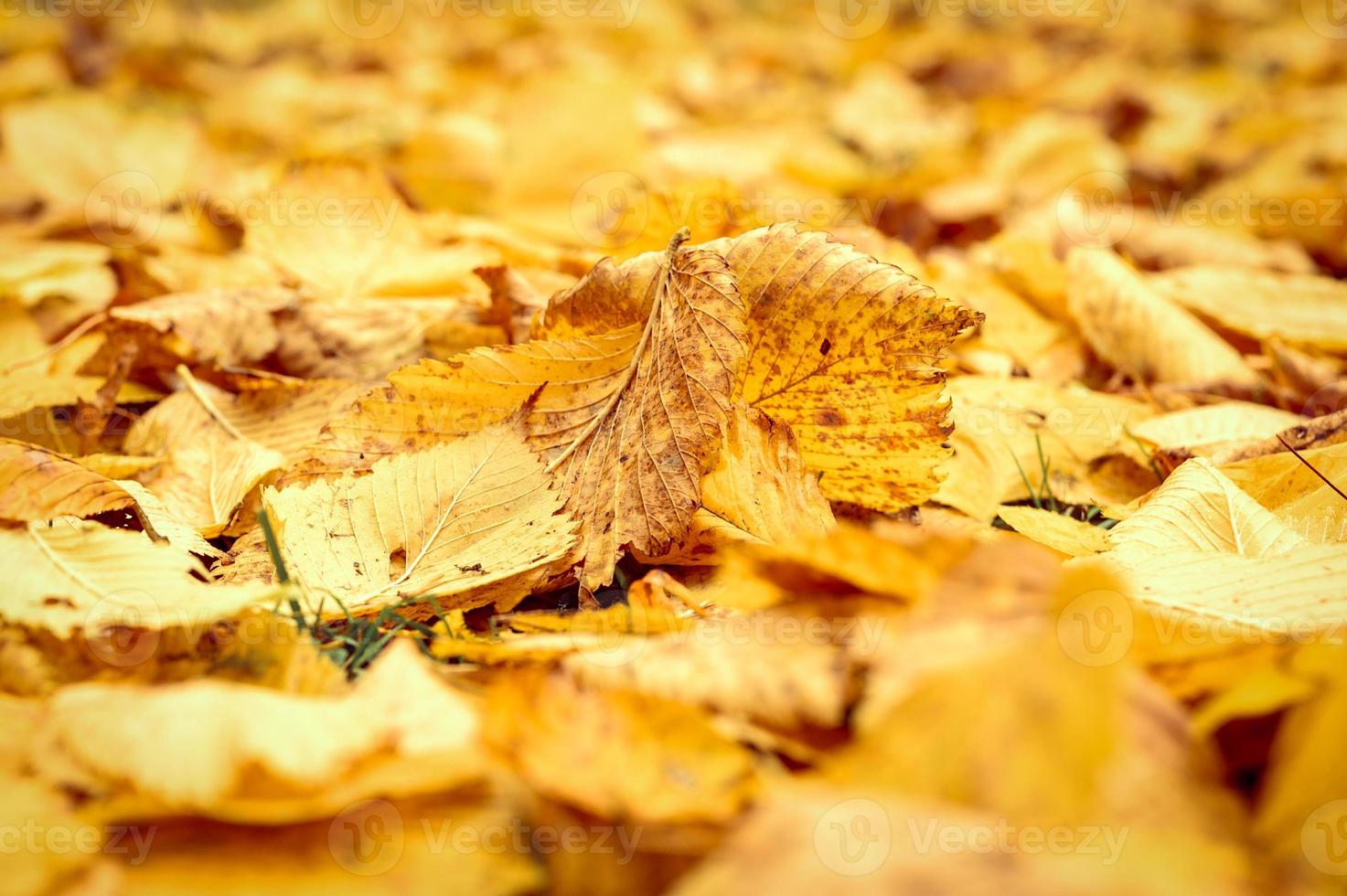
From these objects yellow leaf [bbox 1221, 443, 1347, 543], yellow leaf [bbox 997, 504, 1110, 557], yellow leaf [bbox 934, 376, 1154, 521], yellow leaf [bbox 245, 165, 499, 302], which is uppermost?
yellow leaf [bbox 245, 165, 499, 302]

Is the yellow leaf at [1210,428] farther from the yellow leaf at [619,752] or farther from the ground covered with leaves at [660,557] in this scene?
the yellow leaf at [619,752]

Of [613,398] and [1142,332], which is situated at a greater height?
[613,398]

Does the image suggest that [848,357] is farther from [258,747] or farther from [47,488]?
[47,488]

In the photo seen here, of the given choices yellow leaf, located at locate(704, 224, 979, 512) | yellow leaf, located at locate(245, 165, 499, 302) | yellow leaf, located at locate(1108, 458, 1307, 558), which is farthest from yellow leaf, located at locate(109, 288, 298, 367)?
yellow leaf, located at locate(1108, 458, 1307, 558)

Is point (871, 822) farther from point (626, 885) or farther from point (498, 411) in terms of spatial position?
point (498, 411)

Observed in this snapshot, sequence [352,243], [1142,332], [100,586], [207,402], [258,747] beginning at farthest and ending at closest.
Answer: [352,243], [1142,332], [207,402], [100,586], [258,747]

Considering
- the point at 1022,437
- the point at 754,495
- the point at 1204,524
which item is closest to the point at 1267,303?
the point at 1022,437

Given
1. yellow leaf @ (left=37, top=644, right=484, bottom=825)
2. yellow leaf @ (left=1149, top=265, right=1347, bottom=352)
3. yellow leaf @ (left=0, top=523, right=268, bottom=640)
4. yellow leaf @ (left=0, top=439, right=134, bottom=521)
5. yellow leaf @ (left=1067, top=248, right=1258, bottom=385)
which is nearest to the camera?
yellow leaf @ (left=37, top=644, right=484, bottom=825)

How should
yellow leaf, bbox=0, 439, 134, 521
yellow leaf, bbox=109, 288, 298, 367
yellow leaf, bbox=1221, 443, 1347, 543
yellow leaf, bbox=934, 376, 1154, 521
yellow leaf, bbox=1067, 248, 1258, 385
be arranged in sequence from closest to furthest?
yellow leaf, bbox=0, 439, 134, 521 < yellow leaf, bbox=1221, 443, 1347, 543 < yellow leaf, bbox=934, 376, 1154, 521 < yellow leaf, bbox=109, 288, 298, 367 < yellow leaf, bbox=1067, 248, 1258, 385

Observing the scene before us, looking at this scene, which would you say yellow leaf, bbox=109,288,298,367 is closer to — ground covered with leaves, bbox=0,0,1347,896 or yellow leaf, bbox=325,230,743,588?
ground covered with leaves, bbox=0,0,1347,896

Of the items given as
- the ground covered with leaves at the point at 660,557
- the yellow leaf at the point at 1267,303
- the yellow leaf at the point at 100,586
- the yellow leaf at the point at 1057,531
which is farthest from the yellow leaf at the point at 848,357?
the yellow leaf at the point at 1267,303
